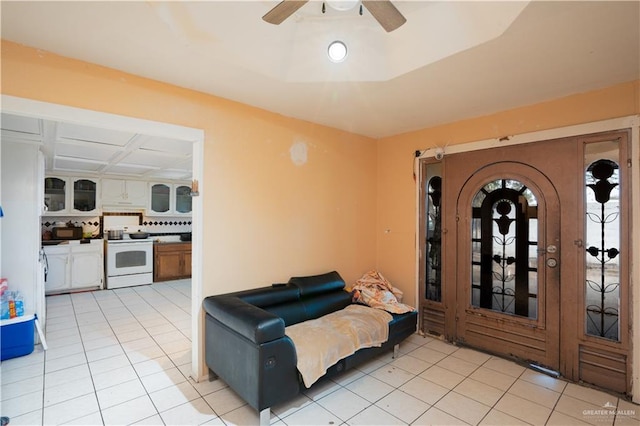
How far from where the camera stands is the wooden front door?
7.97ft

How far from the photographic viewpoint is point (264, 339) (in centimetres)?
194

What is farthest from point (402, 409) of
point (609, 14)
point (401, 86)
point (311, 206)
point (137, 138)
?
point (137, 138)

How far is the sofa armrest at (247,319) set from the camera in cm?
195

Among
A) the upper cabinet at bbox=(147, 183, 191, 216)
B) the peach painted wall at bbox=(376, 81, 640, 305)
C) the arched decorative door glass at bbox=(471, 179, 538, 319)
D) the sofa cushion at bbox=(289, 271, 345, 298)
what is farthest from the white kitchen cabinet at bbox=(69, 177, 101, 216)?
the arched decorative door glass at bbox=(471, 179, 538, 319)

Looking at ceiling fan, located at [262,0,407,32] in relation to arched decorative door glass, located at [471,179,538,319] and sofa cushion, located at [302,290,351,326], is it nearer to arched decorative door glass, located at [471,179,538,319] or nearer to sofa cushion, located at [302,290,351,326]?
arched decorative door glass, located at [471,179,538,319]

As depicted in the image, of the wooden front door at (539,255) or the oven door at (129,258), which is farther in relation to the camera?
the oven door at (129,258)

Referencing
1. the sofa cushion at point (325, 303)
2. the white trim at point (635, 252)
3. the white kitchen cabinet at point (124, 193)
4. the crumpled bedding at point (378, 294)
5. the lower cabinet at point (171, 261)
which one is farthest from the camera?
the lower cabinet at point (171, 261)

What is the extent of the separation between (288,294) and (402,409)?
1.32 metres

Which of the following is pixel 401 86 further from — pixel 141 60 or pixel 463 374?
pixel 463 374

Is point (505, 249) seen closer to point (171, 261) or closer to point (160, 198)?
point (171, 261)

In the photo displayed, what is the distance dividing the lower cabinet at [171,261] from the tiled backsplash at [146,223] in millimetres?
787

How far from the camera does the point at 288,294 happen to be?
9.41 feet

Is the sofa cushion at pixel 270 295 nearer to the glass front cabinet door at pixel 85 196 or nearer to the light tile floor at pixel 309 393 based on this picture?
the light tile floor at pixel 309 393

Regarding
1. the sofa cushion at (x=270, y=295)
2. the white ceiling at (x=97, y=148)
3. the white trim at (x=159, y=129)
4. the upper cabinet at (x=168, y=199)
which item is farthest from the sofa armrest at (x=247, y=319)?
the upper cabinet at (x=168, y=199)
